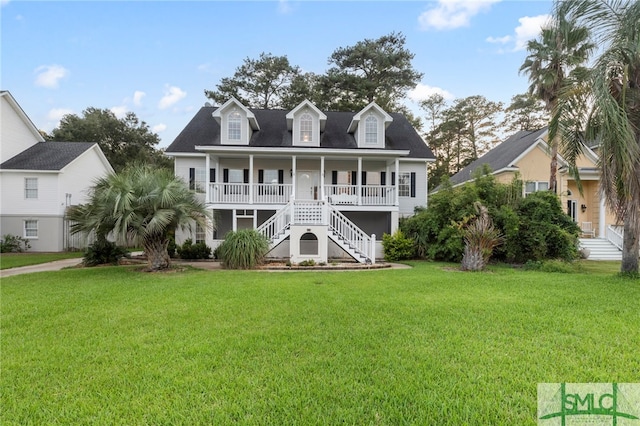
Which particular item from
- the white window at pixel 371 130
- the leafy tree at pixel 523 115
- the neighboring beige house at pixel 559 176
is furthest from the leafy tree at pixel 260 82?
the leafy tree at pixel 523 115

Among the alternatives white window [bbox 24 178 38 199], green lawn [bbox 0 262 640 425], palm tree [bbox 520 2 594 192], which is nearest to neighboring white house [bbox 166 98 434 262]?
palm tree [bbox 520 2 594 192]

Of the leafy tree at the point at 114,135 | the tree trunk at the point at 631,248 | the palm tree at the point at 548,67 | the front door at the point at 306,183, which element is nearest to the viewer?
the tree trunk at the point at 631,248

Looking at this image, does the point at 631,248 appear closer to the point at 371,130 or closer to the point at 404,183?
the point at 404,183

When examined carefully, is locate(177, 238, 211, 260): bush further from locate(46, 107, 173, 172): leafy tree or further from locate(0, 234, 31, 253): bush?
locate(46, 107, 173, 172): leafy tree

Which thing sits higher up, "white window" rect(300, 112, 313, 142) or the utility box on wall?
"white window" rect(300, 112, 313, 142)

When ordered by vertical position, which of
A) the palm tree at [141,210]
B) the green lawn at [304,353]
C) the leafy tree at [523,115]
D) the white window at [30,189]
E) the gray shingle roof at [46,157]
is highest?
the leafy tree at [523,115]

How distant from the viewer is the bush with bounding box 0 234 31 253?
18.0 meters

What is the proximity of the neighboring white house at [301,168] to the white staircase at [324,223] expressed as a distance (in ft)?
0.23

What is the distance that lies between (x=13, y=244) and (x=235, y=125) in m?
14.8

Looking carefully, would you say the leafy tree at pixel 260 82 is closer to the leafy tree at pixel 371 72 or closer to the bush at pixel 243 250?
the leafy tree at pixel 371 72

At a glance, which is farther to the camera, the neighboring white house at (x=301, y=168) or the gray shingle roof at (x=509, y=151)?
the gray shingle roof at (x=509, y=151)

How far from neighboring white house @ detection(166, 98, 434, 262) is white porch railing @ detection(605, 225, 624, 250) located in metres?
10.6

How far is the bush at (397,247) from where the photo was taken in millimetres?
13961

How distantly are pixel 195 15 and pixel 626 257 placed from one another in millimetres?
17156
